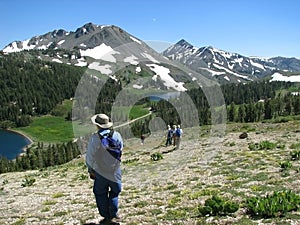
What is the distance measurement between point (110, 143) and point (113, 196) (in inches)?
81.3

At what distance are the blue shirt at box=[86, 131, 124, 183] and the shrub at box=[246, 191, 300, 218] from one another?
5201 millimetres

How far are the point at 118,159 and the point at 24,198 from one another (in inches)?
489

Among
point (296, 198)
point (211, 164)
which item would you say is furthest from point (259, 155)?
point (296, 198)

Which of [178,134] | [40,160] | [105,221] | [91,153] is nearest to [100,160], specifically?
[91,153]

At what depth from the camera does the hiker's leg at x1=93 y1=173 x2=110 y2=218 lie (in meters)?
12.5

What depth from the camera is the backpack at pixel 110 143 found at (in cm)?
1227

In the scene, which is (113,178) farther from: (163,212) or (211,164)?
(211,164)

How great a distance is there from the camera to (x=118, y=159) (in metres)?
12.6

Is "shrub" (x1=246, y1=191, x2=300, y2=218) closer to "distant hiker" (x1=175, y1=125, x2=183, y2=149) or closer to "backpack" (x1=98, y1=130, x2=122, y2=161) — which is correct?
"backpack" (x1=98, y1=130, x2=122, y2=161)

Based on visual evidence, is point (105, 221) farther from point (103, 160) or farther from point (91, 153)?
point (91, 153)

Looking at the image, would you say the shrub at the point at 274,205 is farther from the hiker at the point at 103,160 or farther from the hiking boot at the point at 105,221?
the hiking boot at the point at 105,221

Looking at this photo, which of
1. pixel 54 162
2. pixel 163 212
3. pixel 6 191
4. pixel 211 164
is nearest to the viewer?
pixel 163 212

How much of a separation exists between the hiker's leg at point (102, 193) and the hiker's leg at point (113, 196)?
6.9 inches

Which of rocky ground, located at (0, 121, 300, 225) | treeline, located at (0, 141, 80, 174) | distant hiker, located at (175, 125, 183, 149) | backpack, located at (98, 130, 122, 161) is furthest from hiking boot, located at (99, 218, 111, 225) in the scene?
treeline, located at (0, 141, 80, 174)
